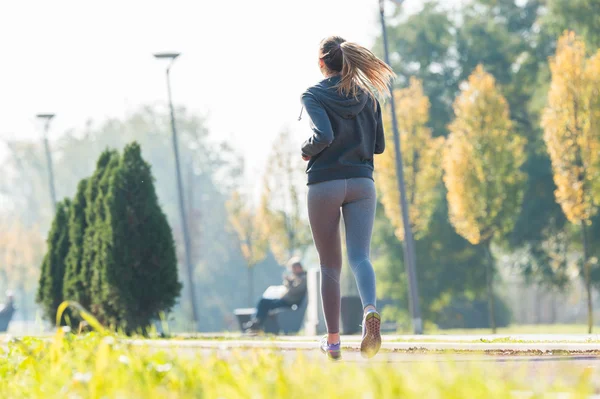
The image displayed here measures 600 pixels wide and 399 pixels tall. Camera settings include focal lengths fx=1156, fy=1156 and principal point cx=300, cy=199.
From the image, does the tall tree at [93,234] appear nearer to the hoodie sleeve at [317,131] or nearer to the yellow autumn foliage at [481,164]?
the hoodie sleeve at [317,131]

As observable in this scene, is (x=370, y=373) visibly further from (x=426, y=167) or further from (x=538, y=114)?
(x=538, y=114)

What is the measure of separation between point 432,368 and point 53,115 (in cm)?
3181

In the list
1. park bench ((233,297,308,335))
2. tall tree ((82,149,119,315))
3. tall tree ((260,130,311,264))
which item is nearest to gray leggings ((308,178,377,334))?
tall tree ((82,149,119,315))

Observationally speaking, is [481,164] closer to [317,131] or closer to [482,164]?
[482,164]

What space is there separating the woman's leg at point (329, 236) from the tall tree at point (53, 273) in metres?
9.54

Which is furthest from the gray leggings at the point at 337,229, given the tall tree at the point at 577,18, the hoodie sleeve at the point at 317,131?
the tall tree at the point at 577,18

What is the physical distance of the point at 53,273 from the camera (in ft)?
53.2

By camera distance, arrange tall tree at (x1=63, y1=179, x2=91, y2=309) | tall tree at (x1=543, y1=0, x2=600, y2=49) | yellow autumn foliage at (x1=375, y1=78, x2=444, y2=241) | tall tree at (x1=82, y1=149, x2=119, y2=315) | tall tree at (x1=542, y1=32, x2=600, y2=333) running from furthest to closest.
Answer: tall tree at (x1=543, y1=0, x2=600, y2=49) → yellow autumn foliage at (x1=375, y1=78, x2=444, y2=241) → tall tree at (x1=542, y1=32, x2=600, y2=333) → tall tree at (x1=63, y1=179, x2=91, y2=309) → tall tree at (x1=82, y1=149, x2=119, y2=315)

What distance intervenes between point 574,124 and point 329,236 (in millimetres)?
20752

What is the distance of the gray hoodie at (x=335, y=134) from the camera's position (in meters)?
6.94

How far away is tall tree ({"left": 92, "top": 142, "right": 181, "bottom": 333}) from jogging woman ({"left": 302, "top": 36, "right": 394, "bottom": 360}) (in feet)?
23.0

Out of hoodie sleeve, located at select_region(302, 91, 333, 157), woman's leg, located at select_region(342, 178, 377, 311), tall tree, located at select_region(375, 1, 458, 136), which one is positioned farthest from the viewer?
tall tree, located at select_region(375, 1, 458, 136)

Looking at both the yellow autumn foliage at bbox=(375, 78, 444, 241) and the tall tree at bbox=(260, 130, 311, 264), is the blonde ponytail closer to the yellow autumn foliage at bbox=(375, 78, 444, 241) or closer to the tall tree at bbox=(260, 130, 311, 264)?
the yellow autumn foliage at bbox=(375, 78, 444, 241)

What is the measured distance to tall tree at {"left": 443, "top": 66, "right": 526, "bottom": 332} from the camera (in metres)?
Answer: 30.0
